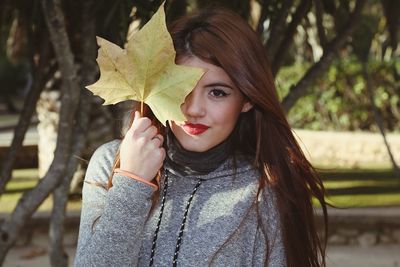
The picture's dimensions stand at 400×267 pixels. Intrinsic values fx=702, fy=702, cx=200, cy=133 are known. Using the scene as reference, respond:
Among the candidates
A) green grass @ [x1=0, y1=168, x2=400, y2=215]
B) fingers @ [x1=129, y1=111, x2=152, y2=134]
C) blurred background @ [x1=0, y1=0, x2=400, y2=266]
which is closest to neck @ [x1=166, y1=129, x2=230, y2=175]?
fingers @ [x1=129, y1=111, x2=152, y2=134]

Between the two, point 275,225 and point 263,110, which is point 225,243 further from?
point 263,110

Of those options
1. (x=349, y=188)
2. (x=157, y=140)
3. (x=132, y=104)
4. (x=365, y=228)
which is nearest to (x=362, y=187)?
(x=349, y=188)

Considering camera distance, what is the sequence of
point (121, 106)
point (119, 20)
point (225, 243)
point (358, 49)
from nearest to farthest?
point (225, 243)
point (119, 20)
point (121, 106)
point (358, 49)

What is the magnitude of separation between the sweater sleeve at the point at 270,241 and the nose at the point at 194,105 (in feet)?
0.96

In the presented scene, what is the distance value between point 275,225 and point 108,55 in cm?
61

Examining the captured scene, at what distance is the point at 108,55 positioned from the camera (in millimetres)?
1675

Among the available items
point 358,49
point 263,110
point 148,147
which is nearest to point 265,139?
point 263,110

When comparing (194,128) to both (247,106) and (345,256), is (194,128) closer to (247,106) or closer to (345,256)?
(247,106)

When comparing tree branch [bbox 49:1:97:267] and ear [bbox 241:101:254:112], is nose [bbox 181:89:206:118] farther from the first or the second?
tree branch [bbox 49:1:97:267]

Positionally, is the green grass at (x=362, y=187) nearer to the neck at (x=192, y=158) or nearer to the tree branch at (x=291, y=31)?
the tree branch at (x=291, y=31)

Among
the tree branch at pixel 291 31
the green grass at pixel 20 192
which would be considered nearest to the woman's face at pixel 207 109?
the tree branch at pixel 291 31

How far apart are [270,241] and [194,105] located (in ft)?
1.31

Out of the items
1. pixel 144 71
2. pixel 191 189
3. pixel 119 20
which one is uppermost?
pixel 119 20

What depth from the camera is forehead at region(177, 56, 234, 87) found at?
5.96 feet
